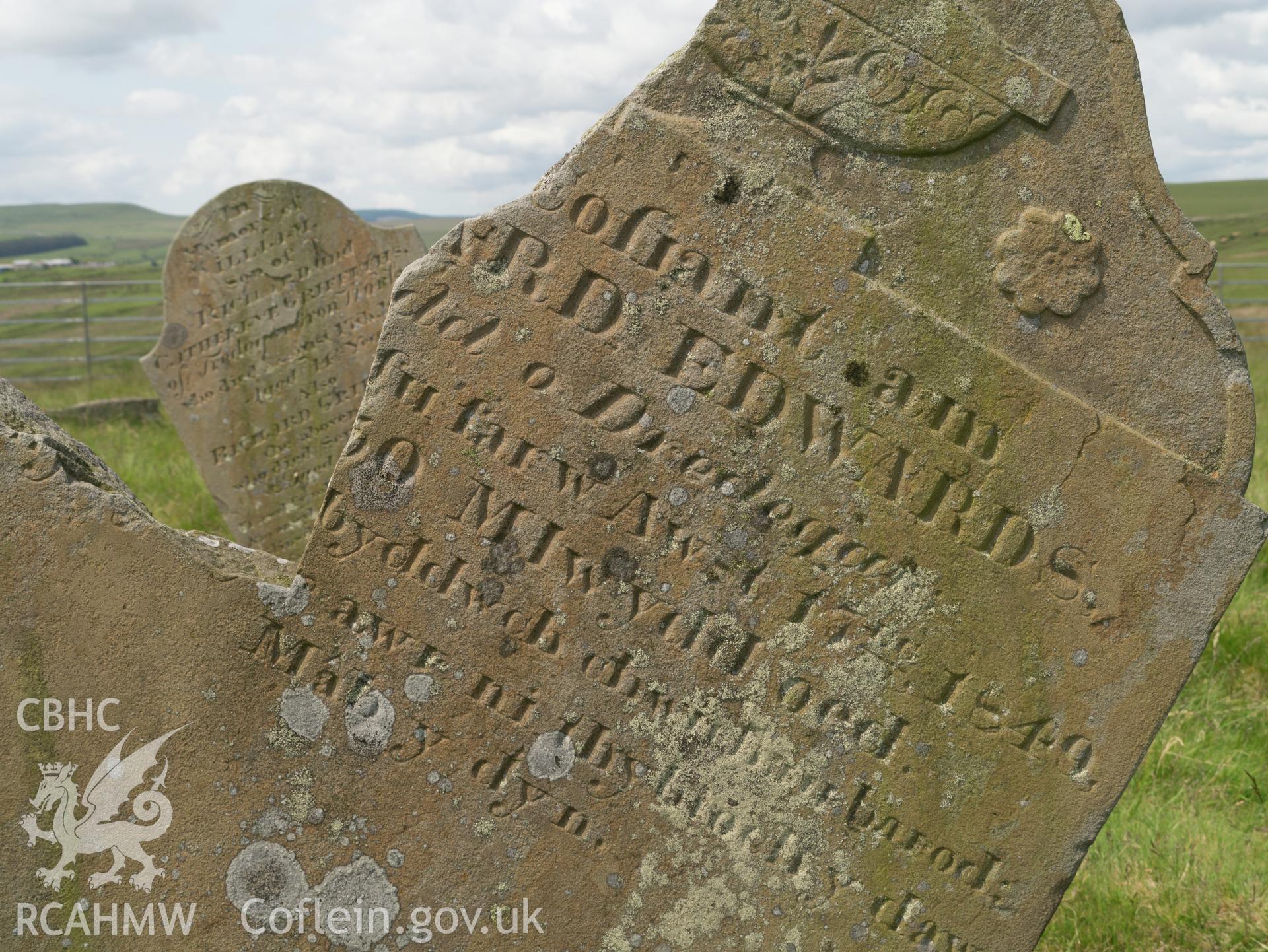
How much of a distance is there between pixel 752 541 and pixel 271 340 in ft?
14.3

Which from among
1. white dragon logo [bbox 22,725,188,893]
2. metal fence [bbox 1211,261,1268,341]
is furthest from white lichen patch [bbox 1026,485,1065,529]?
metal fence [bbox 1211,261,1268,341]

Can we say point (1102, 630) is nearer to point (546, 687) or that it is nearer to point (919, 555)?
point (919, 555)

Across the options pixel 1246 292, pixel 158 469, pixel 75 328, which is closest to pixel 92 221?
pixel 75 328

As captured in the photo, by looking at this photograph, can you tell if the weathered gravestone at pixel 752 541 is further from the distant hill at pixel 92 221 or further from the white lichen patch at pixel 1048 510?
the distant hill at pixel 92 221

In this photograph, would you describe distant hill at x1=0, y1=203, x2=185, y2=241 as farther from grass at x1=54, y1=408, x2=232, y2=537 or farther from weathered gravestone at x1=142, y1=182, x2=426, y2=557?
weathered gravestone at x1=142, y1=182, x2=426, y2=557

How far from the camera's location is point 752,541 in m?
2.30

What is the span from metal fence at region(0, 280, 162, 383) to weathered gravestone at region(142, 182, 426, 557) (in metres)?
1.82

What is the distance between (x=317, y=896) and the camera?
2381 mm

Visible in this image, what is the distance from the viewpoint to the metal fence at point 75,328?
14.3 meters

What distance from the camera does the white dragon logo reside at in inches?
92.4

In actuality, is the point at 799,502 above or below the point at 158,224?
above

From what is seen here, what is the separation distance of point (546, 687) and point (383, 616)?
0.41 m

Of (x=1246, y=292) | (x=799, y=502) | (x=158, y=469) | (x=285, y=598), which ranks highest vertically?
(x=799, y=502)

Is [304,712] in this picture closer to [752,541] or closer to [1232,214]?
[752,541]
